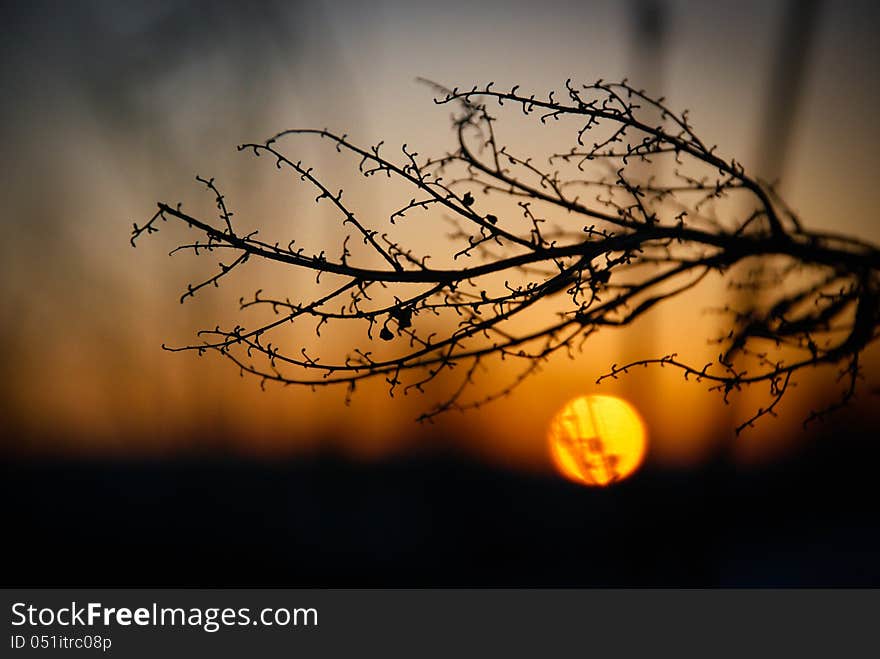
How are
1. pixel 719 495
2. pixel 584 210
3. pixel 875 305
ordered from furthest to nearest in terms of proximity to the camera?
pixel 719 495
pixel 584 210
pixel 875 305

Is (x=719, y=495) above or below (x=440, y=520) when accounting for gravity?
below

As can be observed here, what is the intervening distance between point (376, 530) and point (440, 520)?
107cm

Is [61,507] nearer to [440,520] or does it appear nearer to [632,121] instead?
[440,520]

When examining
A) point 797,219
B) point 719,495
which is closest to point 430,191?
point 797,219

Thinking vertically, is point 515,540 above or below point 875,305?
above

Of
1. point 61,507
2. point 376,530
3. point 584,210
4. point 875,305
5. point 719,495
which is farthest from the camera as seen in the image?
point 376,530

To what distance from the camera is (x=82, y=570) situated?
1173cm

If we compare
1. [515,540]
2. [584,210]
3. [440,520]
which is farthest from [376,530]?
[584,210]

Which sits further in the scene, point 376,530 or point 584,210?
point 376,530

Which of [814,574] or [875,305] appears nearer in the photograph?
[875,305]

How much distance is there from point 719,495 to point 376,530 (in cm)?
826

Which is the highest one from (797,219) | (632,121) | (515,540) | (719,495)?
(515,540)

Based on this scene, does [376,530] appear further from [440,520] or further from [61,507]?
[61,507]

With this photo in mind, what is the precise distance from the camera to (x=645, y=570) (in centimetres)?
916
